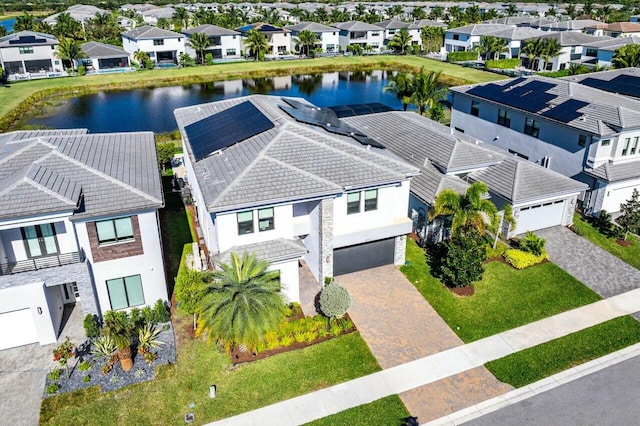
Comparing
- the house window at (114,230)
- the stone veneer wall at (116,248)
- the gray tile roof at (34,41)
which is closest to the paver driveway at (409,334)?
the stone veneer wall at (116,248)

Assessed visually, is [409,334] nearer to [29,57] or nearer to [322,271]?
[322,271]

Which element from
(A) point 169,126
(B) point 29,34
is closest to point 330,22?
(B) point 29,34

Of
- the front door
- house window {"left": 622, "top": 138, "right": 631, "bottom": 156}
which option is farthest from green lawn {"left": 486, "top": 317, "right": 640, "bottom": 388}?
the front door

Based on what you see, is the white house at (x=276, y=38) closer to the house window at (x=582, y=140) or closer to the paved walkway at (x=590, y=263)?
the house window at (x=582, y=140)

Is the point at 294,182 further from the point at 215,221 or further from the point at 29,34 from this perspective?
the point at 29,34

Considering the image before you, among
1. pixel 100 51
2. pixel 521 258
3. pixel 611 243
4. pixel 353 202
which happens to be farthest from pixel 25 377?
pixel 100 51

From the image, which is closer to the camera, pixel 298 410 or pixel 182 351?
pixel 298 410
